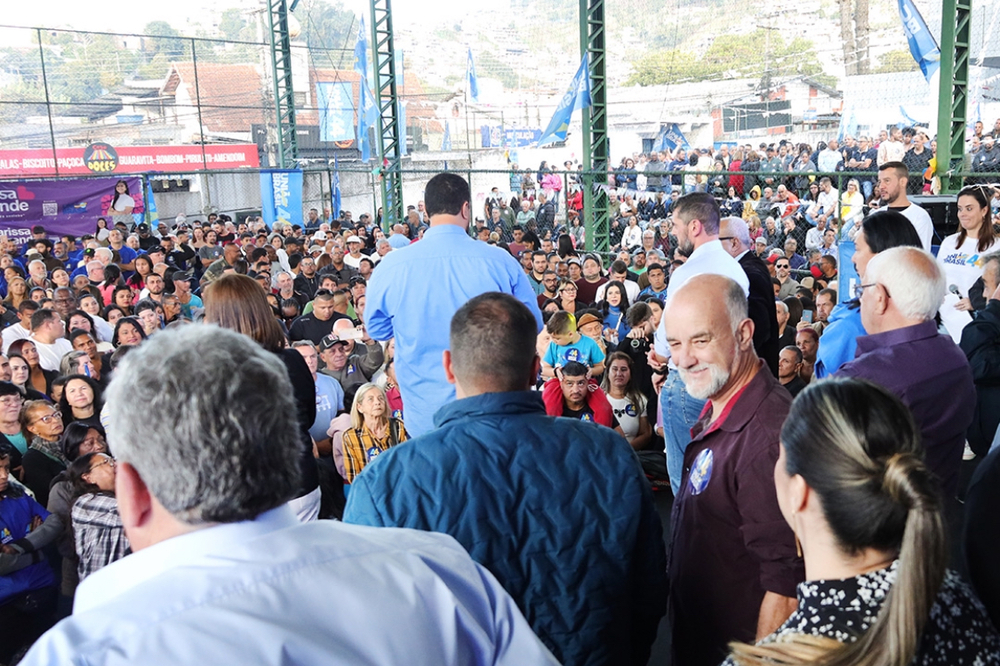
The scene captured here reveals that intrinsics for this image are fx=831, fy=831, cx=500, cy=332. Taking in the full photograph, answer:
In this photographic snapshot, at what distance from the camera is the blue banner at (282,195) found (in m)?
17.6

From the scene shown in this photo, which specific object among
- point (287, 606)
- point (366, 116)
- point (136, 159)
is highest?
point (136, 159)

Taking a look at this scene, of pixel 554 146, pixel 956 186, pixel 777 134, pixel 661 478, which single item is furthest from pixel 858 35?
pixel 661 478

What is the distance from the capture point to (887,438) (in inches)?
55.3

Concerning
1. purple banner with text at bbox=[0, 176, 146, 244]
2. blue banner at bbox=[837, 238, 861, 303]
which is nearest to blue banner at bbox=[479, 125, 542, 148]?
purple banner with text at bbox=[0, 176, 146, 244]

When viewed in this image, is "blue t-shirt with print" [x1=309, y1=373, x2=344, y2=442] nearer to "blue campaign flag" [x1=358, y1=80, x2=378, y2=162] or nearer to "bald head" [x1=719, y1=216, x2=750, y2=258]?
"bald head" [x1=719, y1=216, x2=750, y2=258]

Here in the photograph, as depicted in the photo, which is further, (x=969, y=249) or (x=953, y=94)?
(x=953, y=94)

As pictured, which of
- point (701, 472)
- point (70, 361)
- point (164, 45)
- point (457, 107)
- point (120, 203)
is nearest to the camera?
point (701, 472)

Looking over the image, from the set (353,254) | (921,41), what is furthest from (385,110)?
(921,41)

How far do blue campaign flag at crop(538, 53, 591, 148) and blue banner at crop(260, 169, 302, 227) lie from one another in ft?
25.5

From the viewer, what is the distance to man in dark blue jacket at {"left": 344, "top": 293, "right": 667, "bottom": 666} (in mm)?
1828

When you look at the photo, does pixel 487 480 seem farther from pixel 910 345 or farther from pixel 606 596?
pixel 910 345

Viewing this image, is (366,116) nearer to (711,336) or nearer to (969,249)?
(969,249)

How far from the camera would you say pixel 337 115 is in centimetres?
2544

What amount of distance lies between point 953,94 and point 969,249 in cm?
425
